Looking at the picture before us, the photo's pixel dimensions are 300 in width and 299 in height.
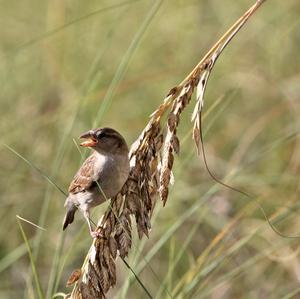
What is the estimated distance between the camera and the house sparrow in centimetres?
345

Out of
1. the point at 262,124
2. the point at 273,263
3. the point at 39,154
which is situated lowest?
the point at 273,263

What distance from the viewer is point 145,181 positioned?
8.68 ft

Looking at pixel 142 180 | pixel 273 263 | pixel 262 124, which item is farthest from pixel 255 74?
pixel 142 180

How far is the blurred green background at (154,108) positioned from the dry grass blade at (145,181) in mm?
1943

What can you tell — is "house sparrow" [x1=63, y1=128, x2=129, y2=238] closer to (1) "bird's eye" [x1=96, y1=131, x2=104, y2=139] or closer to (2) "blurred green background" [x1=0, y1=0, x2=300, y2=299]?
(1) "bird's eye" [x1=96, y1=131, x2=104, y2=139]

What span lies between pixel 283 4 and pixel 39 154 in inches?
73.1

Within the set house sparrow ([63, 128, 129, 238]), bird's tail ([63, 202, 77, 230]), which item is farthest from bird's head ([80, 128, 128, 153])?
bird's tail ([63, 202, 77, 230])

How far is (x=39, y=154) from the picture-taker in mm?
6062

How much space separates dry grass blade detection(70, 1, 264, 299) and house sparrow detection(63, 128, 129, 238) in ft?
1.94

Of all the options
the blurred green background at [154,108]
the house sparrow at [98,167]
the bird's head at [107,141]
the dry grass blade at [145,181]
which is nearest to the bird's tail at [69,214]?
the house sparrow at [98,167]

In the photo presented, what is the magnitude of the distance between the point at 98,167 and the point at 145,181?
3.47 feet

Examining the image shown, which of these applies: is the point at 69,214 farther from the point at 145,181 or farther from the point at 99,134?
the point at 145,181

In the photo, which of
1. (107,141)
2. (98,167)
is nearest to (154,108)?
(98,167)

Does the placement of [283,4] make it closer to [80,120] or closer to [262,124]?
[262,124]
